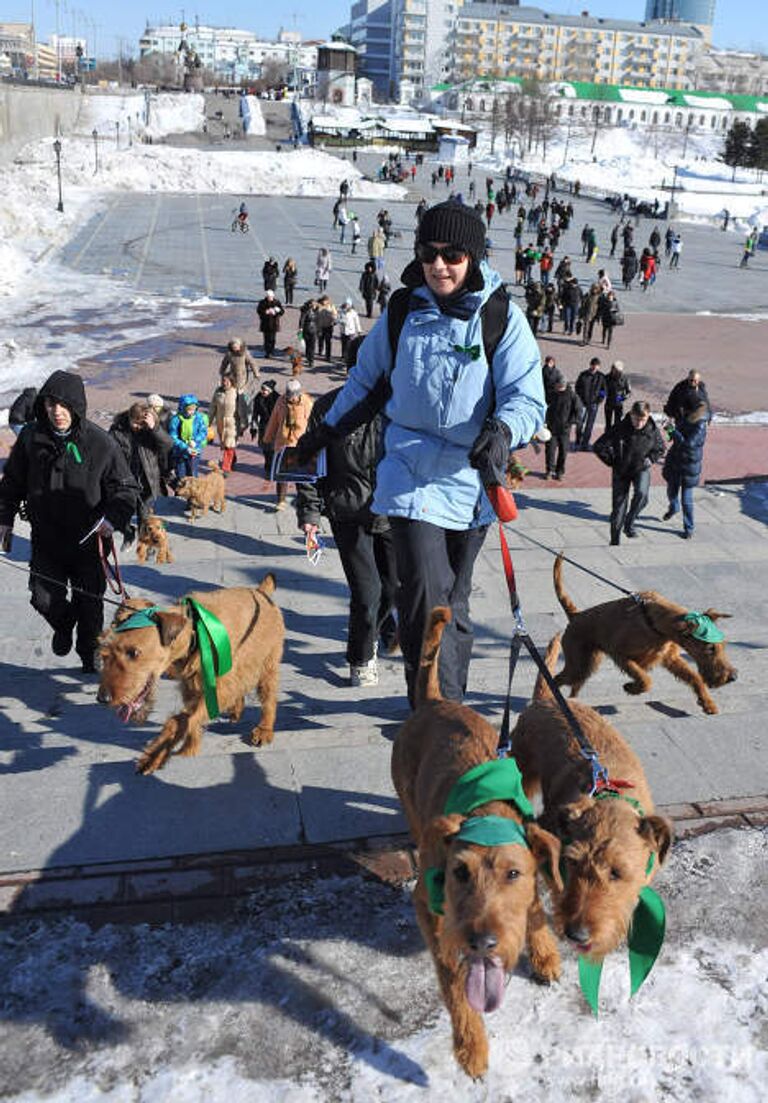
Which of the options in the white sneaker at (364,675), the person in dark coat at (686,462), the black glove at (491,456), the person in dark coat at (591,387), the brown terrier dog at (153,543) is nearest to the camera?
the black glove at (491,456)

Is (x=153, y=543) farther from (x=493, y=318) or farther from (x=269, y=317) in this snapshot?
(x=269, y=317)

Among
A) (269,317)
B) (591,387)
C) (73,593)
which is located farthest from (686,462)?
(269,317)

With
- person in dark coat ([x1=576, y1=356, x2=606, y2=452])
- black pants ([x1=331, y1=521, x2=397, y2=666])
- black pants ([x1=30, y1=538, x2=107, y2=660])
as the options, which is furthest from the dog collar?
person in dark coat ([x1=576, y1=356, x2=606, y2=452])

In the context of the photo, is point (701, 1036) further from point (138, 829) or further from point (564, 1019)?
point (138, 829)

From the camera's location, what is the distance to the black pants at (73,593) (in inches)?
190

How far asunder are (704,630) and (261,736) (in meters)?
2.45

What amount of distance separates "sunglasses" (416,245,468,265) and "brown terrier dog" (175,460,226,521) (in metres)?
5.16

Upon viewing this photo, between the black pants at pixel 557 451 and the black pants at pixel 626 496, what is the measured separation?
2.38 meters

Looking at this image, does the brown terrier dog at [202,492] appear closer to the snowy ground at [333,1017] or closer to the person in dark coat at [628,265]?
the snowy ground at [333,1017]

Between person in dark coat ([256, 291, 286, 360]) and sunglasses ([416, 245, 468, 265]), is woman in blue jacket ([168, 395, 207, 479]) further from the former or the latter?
person in dark coat ([256, 291, 286, 360])

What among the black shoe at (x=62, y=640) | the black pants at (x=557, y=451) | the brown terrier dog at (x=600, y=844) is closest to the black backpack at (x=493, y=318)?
the brown terrier dog at (x=600, y=844)

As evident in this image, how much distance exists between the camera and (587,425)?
42.2ft

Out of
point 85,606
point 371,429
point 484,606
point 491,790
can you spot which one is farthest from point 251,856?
point 484,606

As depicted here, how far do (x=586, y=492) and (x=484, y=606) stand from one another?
3759 millimetres
